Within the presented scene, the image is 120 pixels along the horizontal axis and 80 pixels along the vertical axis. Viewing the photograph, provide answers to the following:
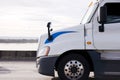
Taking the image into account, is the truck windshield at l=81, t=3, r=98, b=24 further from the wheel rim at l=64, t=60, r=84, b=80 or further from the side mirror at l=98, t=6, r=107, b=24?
the wheel rim at l=64, t=60, r=84, b=80

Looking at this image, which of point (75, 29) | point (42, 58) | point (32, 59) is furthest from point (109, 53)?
point (32, 59)

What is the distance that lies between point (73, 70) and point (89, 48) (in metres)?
0.69

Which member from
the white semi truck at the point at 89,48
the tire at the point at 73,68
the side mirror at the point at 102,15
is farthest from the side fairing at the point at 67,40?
the side mirror at the point at 102,15

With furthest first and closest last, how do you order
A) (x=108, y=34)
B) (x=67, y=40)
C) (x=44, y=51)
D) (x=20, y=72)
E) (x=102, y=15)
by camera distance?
1. (x=20, y=72)
2. (x=44, y=51)
3. (x=67, y=40)
4. (x=108, y=34)
5. (x=102, y=15)

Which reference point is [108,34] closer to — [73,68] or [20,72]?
[73,68]

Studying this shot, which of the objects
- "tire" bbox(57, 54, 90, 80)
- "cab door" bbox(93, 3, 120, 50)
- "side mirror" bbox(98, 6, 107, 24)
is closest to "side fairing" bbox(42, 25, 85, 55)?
"tire" bbox(57, 54, 90, 80)

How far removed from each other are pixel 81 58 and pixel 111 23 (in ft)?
3.83

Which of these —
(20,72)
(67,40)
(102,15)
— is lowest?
(20,72)

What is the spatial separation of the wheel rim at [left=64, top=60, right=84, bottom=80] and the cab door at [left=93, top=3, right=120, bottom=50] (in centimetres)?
66

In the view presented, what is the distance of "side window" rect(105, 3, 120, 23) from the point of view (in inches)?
421

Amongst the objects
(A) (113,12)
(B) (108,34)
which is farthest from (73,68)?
(A) (113,12)

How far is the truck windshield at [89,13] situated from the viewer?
10859 mm

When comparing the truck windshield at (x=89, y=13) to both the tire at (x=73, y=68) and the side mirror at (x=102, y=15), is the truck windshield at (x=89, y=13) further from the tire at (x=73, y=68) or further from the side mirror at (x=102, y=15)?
the tire at (x=73, y=68)

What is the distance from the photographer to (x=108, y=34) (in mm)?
10648
